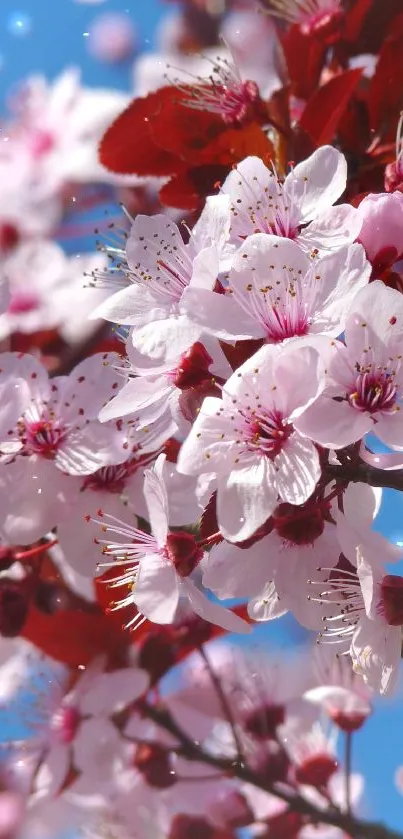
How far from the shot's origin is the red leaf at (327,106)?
70 centimetres

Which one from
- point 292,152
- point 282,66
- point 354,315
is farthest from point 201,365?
point 282,66

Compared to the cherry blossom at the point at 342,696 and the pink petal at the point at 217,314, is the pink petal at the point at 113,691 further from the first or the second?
the pink petal at the point at 217,314

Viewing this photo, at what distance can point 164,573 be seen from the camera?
0.54 m

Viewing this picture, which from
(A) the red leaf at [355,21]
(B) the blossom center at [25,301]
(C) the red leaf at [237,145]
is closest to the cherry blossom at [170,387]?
(C) the red leaf at [237,145]

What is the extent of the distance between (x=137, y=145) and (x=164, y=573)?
0.40 meters

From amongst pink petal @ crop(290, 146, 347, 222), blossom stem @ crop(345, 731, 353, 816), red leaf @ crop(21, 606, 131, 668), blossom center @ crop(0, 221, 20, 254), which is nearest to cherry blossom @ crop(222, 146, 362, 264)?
pink petal @ crop(290, 146, 347, 222)

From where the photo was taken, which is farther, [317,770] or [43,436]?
[317,770]

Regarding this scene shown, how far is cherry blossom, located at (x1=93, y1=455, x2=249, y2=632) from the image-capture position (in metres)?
0.53

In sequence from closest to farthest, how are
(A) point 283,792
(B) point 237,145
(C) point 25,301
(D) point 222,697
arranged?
(B) point 237,145 → (A) point 283,792 → (D) point 222,697 → (C) point 25,301

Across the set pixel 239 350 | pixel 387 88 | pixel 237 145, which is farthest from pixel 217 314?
pixel 387 88

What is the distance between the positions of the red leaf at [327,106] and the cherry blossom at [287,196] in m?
0.13

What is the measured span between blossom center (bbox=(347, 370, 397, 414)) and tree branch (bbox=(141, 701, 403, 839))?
442mm

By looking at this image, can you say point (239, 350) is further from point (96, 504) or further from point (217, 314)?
point (96, 504)

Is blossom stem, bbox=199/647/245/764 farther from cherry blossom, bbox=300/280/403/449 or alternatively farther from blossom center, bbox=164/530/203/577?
cherry blossom, bbox=300/280/403/449
